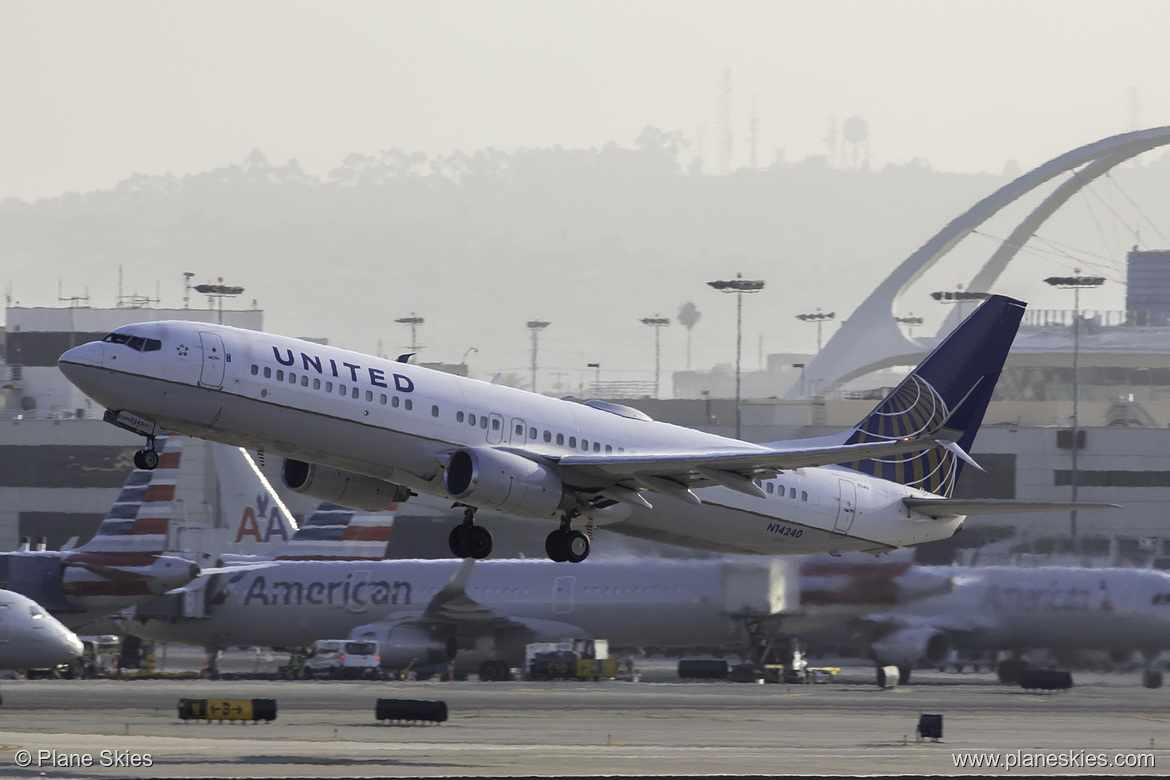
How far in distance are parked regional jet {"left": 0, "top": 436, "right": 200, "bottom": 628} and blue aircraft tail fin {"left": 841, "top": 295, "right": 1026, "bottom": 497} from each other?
3052cm

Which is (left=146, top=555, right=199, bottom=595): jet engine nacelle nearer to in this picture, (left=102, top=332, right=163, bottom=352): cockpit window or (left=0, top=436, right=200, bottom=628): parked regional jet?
(left=0, top=436, right=200, bottom=628): parked regional jet

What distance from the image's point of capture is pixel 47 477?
11356cm

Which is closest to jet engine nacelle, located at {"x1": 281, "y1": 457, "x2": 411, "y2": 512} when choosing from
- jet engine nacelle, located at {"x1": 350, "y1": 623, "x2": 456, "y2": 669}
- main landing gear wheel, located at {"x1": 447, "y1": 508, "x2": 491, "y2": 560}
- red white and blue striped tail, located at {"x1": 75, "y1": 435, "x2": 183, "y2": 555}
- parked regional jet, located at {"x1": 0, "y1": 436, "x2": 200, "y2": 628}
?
main landing gear wheel, located at {"x1": 447, "y1": 508, "x2": 491, "y2": 560}

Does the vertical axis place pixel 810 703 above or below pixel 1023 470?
below

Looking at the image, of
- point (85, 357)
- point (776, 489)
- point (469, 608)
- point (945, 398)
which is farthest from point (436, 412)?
point (469, 608)

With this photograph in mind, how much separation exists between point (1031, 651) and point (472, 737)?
2686 cm

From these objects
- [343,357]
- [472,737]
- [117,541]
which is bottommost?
[472,737]

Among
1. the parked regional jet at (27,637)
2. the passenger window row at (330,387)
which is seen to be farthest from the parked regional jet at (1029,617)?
the parked regional jet at (27,637)

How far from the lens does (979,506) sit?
45938mm

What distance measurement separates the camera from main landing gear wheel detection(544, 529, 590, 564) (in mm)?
42031

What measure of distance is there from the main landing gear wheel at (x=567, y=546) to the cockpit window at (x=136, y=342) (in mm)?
12115

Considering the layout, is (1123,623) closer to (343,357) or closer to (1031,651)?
(1031,651)

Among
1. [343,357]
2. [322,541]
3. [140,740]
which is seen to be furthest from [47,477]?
[343,357]

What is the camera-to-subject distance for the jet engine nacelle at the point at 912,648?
6150 cm
